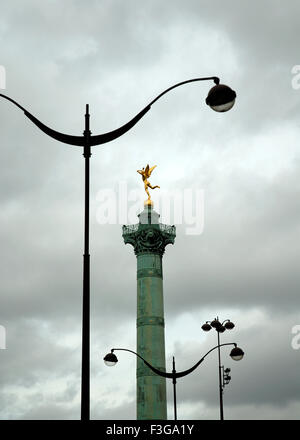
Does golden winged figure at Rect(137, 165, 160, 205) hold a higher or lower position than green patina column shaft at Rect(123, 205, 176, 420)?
higher

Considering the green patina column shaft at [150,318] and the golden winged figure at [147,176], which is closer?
the green patina column shaft at [150,318]

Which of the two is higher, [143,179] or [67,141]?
[143,179]

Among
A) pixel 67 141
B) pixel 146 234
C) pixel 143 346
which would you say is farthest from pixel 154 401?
pixel 67 141

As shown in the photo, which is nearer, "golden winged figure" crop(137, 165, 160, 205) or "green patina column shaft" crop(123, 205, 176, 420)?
"green patina column shaft" crop(123, 205, 176, 420)

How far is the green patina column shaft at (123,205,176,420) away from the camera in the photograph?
55.2 m

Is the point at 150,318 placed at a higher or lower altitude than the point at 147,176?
lower

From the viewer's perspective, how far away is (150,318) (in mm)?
56250

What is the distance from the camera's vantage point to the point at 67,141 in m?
13.7

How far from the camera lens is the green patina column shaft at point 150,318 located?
55250 mm

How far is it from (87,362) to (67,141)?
14.9 feet

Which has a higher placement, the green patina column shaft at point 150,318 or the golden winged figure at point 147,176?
the golden winged figure at point 147,176
